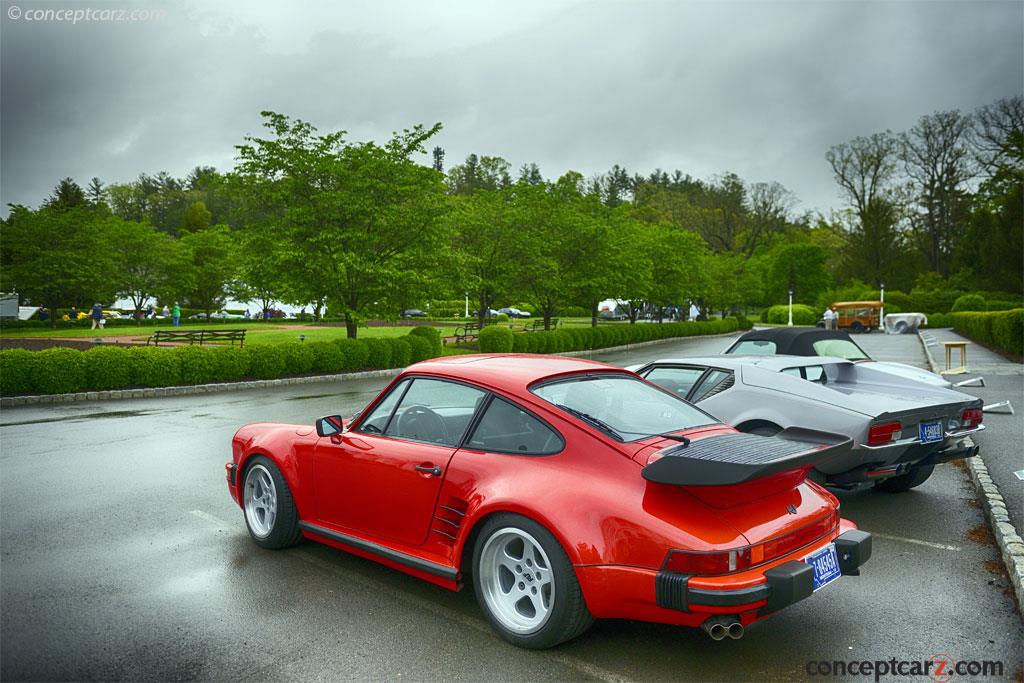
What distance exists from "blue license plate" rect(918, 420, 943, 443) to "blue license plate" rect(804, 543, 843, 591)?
10.4ft

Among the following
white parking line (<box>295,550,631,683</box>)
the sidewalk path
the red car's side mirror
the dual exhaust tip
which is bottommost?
white parking line (<box>295,550,631,683</box>)

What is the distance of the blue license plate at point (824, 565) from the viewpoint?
3.63 meters

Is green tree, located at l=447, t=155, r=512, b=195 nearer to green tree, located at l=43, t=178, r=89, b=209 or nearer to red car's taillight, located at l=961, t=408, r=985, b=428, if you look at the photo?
green tree, located at l=43, t=178, r=89, b=209

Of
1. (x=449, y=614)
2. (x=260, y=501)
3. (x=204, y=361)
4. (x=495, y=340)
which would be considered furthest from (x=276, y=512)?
(x=495, y=340)

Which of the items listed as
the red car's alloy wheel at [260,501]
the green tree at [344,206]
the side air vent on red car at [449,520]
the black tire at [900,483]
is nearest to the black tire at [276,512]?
the red car's alloy wheel at [260,501]

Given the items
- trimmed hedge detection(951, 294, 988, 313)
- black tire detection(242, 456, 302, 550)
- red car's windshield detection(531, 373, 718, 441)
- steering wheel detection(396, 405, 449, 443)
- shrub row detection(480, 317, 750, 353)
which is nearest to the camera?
red car's windshield detection(531, 373, 718, 441)

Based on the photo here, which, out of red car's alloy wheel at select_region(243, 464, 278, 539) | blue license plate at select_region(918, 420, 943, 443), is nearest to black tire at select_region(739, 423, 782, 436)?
blue license plate at select_region(918, 420, 943, 443)

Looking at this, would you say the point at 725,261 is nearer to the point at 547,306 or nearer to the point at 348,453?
the point at 547,306

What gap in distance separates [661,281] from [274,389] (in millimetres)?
32077

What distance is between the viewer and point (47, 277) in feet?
130

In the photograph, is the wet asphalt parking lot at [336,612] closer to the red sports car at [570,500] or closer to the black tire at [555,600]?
the black tire at [555,600]

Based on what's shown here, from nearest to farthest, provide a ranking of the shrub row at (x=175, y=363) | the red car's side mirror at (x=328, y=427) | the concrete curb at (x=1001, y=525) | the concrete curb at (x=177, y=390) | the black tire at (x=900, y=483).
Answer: the concrete curb at (x=1001, y=525) → the red car's side mirror at (x=328, y=427) → the black tire at (x=900, y=483) → the concrete curb at (x=177, y=390) → the shrub row at (x=175, y=363)

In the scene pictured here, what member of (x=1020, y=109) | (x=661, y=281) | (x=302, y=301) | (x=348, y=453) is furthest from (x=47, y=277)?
(x=1020, y=109)

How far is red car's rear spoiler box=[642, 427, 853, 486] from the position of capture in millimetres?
3305
